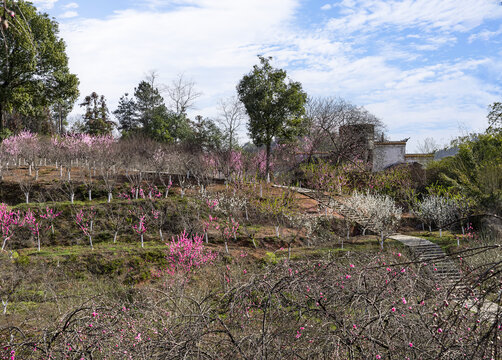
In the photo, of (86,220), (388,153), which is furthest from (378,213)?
(388,153)

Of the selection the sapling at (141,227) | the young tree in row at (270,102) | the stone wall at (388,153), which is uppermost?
the young tree in row at (270,102)

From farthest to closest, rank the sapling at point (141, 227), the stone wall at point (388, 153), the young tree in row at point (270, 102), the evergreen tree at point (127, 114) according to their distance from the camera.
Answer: the evergreen tree at point (127, 114)
the stone wall at point (388, 153)
the young tree in row at point (270, 102)
the sapling at point (141, 227)

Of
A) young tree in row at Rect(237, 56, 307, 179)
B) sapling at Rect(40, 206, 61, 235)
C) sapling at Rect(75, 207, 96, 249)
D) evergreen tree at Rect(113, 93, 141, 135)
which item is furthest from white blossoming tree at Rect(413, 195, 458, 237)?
evergreen tree at Rect(113, 93, 141, 135)

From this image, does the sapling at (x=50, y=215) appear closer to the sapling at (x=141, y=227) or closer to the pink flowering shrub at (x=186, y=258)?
the sapling at (x=141, y=227)

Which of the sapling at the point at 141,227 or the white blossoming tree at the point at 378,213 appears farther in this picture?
the white blossoming tree at the point at 378,213

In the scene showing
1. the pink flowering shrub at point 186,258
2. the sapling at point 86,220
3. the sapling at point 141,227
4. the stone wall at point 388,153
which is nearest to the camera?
the pink flowering shrub at point 186,258

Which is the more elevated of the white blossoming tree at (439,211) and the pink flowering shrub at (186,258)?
the white blossoming tree at (439,211)

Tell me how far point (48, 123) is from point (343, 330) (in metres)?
50.2

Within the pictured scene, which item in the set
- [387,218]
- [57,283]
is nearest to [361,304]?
[57,283]

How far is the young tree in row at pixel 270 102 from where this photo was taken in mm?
27477

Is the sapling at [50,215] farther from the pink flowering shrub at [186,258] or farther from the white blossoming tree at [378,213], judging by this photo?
the white blossoming tree at [378,213]

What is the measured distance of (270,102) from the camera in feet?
90.6

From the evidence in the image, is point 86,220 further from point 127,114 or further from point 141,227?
point 127,114

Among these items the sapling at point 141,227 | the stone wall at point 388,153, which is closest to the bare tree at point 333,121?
the stone wall at point 388,153
